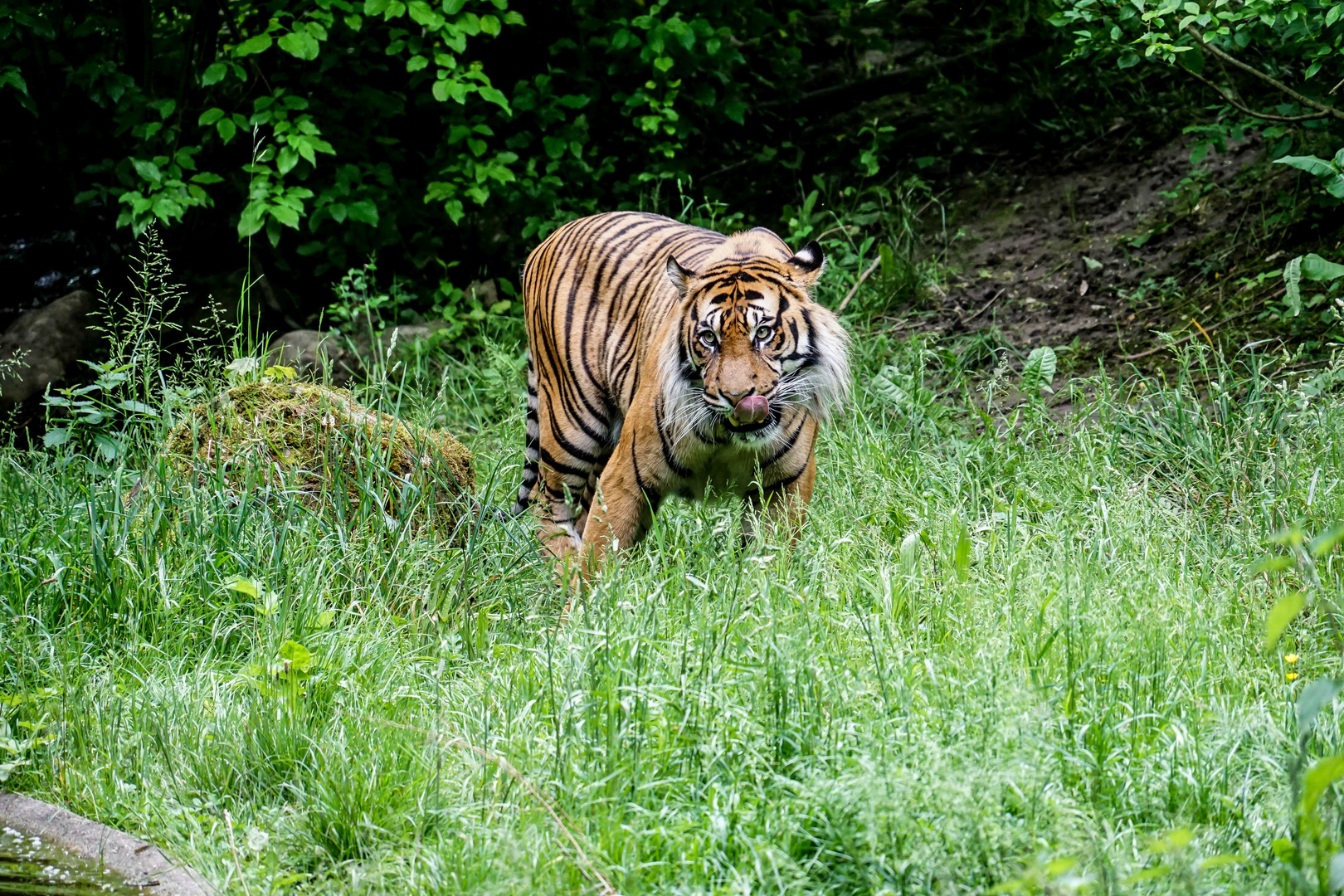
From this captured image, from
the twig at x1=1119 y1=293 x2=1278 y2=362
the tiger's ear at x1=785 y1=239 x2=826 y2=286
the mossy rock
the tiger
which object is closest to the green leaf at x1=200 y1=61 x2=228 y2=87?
the mossy rock

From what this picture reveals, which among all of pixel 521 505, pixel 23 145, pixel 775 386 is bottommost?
pixel 521 505

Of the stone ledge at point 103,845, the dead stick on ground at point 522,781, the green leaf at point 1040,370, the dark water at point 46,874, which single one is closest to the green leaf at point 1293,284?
the green leaf at point 1040,370

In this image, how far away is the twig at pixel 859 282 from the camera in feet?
21.3

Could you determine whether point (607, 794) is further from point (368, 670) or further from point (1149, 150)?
point (1149, 150)

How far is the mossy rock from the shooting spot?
14.7ft

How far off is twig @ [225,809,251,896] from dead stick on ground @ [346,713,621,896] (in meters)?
0.38

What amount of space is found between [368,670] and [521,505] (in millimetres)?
1897

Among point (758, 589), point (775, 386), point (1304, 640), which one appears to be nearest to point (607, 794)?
point (758, 589)

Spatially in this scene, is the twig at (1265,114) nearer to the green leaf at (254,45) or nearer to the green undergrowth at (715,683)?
the green undergrowth at (715,683)

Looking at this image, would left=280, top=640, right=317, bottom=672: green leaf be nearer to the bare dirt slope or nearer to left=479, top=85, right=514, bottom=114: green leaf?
left=479, top=85, right=514, bottom=114: green leaf

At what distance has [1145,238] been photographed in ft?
22.2

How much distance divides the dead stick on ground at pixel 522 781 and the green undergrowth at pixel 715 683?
0.01 m

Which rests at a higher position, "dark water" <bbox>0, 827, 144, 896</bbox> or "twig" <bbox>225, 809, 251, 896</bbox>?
"twig" <bbox>225, 809, 251, 896</bbox>

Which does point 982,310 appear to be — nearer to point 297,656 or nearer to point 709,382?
point 709,382
